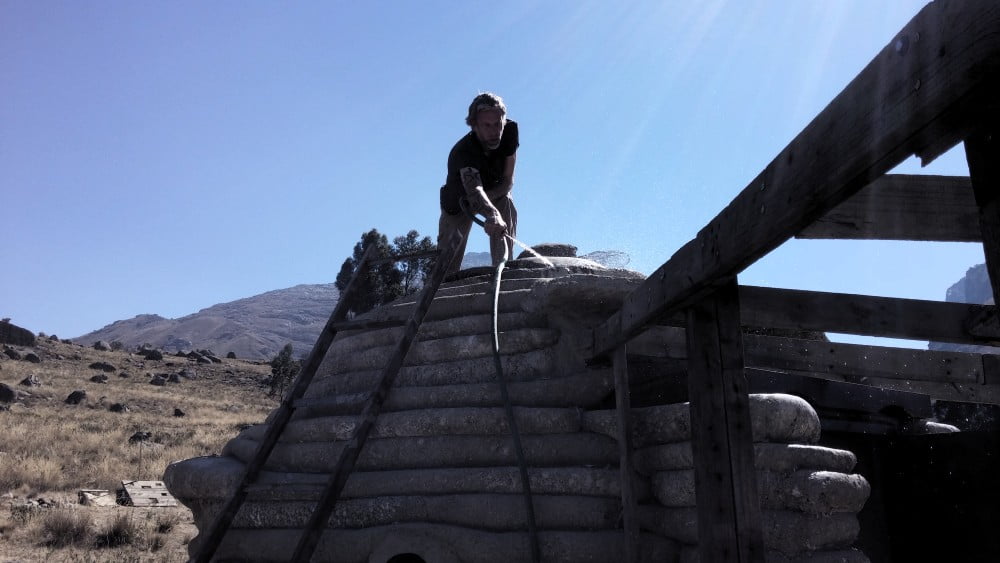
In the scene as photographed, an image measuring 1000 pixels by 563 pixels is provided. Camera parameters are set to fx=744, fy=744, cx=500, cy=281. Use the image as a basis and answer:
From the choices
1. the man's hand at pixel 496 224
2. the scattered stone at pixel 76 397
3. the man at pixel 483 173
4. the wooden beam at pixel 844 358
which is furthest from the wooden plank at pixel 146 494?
the scattered stone at pixel 76 397

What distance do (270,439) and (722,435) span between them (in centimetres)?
282

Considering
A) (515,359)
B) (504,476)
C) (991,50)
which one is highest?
(991,50)

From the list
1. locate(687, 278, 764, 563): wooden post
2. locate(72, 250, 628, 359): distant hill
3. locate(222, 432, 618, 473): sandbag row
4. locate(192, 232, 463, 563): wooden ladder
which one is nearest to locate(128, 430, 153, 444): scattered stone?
locate(222, 432, 618, 473): sandbag row

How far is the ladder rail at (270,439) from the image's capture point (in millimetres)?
4055

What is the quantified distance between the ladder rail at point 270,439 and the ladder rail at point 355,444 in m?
0.45

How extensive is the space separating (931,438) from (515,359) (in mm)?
2626

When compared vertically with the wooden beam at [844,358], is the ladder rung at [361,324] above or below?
above

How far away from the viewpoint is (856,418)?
4.82 m

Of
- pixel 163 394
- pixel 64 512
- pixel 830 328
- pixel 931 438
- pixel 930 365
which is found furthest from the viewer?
pixel 163 394

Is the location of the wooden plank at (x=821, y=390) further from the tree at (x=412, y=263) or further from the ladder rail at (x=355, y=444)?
the tree at (x=412, y=263)

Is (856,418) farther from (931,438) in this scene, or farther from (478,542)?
(478,542)

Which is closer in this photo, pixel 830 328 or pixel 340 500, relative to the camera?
pixel 830 328

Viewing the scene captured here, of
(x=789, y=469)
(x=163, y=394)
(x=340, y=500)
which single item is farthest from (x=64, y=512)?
(x=163, y=394)

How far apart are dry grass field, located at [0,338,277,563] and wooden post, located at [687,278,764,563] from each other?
24.3 feet
